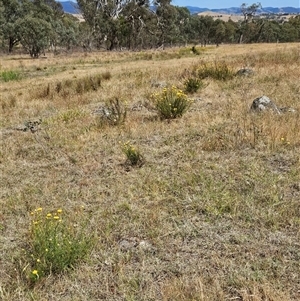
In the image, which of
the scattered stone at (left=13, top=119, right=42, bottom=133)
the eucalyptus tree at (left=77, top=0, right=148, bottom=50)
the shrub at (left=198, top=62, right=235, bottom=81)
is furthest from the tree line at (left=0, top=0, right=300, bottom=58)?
the scattered stone at (left=13, top=119, right=42, bottom=133)

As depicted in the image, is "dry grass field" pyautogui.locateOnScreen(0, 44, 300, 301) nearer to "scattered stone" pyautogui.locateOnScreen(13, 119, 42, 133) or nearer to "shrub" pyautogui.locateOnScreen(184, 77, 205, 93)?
"scattered stone" pyautogui.locateOnScreen(13, 119, 42, 133)

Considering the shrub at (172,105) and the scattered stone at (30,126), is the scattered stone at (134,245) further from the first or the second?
the scattered stone at (30,126)

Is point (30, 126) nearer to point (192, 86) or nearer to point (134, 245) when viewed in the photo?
point (192, 86)

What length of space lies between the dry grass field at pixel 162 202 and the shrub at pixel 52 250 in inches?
1.4

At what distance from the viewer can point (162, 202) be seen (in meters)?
3.82

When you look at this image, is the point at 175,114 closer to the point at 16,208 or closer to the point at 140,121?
the point at 140,121

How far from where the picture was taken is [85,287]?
2.70 meters

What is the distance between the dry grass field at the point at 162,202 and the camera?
2.67 metres

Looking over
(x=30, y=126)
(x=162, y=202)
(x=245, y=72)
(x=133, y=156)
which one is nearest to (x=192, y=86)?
(x=245, y=72)

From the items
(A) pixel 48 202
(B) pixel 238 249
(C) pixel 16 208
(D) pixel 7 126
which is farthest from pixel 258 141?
(D) pixel 7 126

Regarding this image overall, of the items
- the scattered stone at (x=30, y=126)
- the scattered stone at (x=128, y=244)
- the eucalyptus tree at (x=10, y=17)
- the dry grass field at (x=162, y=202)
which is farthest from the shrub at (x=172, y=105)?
the eucalyptus tree at (x=10, y=17)

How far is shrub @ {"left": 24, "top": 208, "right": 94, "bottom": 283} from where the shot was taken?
2.77 m

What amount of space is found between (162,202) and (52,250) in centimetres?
139

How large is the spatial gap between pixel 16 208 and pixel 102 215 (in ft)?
3.24
